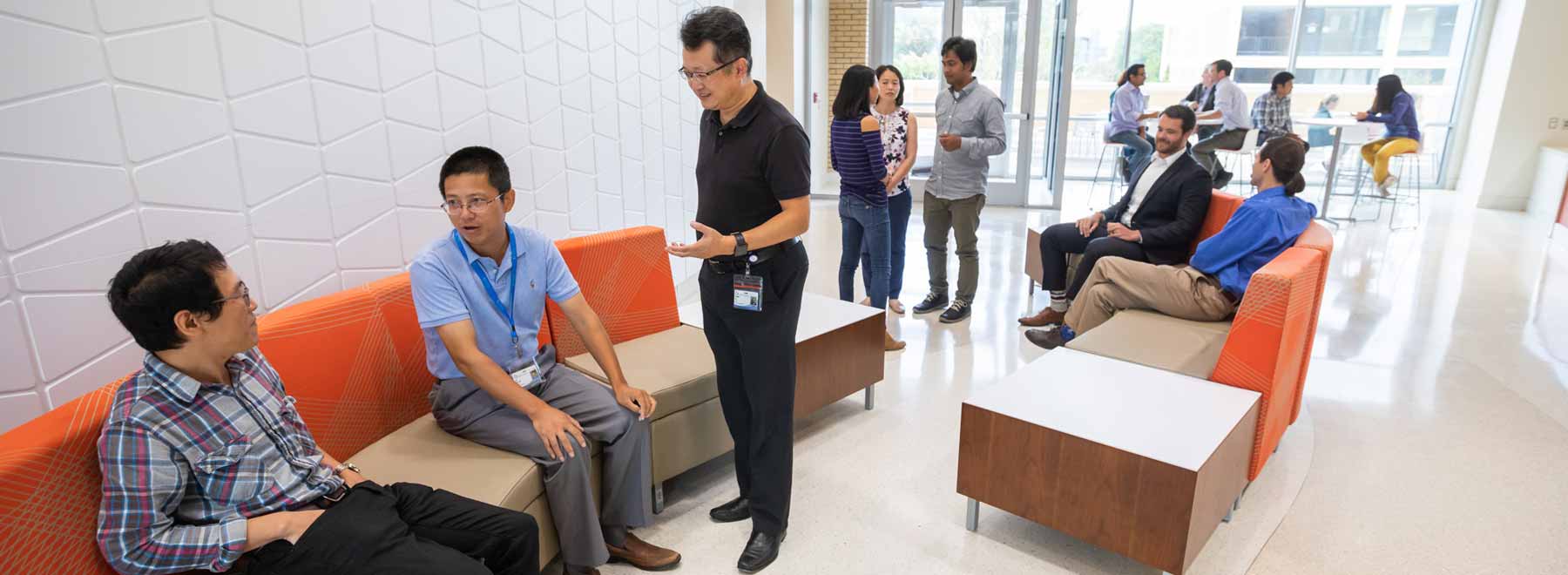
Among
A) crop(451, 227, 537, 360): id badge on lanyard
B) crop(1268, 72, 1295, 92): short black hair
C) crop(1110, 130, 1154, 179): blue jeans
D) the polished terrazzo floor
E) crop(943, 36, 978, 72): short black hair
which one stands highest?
crop(943, 36, 978, 72): short black hair

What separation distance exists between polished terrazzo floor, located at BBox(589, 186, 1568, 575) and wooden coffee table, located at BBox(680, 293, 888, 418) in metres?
0.18

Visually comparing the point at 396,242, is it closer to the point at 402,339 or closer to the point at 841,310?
the point at 402,339

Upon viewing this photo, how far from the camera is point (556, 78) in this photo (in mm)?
3457

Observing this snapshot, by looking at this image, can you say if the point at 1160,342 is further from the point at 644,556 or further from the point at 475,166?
the point at 475,166

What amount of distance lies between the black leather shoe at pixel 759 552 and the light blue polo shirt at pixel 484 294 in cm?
85

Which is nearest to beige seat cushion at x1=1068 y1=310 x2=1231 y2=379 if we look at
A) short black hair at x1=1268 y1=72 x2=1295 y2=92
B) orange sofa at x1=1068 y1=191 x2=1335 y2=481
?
orange sofa at x1=1068 y1=191 x2=1335 y2=481

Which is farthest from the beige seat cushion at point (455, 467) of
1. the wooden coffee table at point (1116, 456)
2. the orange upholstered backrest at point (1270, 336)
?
the orange upholstered backrest at point (1270, 336)

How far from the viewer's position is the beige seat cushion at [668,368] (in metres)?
2.63

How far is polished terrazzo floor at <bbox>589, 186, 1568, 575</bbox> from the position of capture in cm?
247

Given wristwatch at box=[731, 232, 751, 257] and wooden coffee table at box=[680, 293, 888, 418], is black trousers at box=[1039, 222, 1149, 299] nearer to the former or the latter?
wooden coffee table at box=[680, 293, 888, 418]

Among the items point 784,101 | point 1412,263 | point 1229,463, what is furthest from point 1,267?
point 1412,263

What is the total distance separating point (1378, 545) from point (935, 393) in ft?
5.51

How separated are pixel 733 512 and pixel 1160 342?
5.52ft

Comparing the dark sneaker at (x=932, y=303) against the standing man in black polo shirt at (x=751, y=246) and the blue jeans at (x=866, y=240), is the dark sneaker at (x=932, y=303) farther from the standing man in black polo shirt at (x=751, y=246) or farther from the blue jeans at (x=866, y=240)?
the standing man in black polo shirt at (x=751, y=246)
